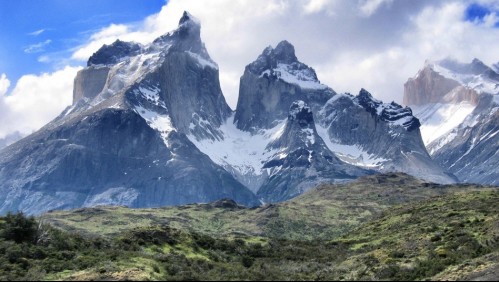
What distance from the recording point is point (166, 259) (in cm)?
7956

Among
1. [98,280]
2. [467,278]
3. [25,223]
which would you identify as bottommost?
[467,278]

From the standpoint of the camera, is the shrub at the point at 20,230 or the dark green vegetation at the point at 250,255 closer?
the dark green vegetation at the point at 250,255

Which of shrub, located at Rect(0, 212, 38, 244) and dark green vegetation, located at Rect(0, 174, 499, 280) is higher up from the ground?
shrub, located at Rect(0, 212, 38, 244)

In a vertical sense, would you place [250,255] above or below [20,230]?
below

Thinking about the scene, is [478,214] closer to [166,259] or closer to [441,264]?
[441,264]

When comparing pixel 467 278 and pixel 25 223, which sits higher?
pixel 25 223

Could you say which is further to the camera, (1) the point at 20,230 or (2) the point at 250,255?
(2) the point at 250,255

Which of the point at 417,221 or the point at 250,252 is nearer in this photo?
the point at 250,252

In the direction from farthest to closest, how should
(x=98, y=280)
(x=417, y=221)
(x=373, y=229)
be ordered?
(x=373, y=229), (x=417, y=221), (x=98, y=280)

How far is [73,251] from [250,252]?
101 ft

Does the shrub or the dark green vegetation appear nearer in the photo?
the dark green vegetation

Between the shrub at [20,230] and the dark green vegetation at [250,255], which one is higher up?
the shrub at [20,230]

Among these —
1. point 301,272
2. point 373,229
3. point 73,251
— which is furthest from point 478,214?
point 73,251

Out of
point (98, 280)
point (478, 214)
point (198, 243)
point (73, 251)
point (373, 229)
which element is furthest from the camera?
point (373, 229)
